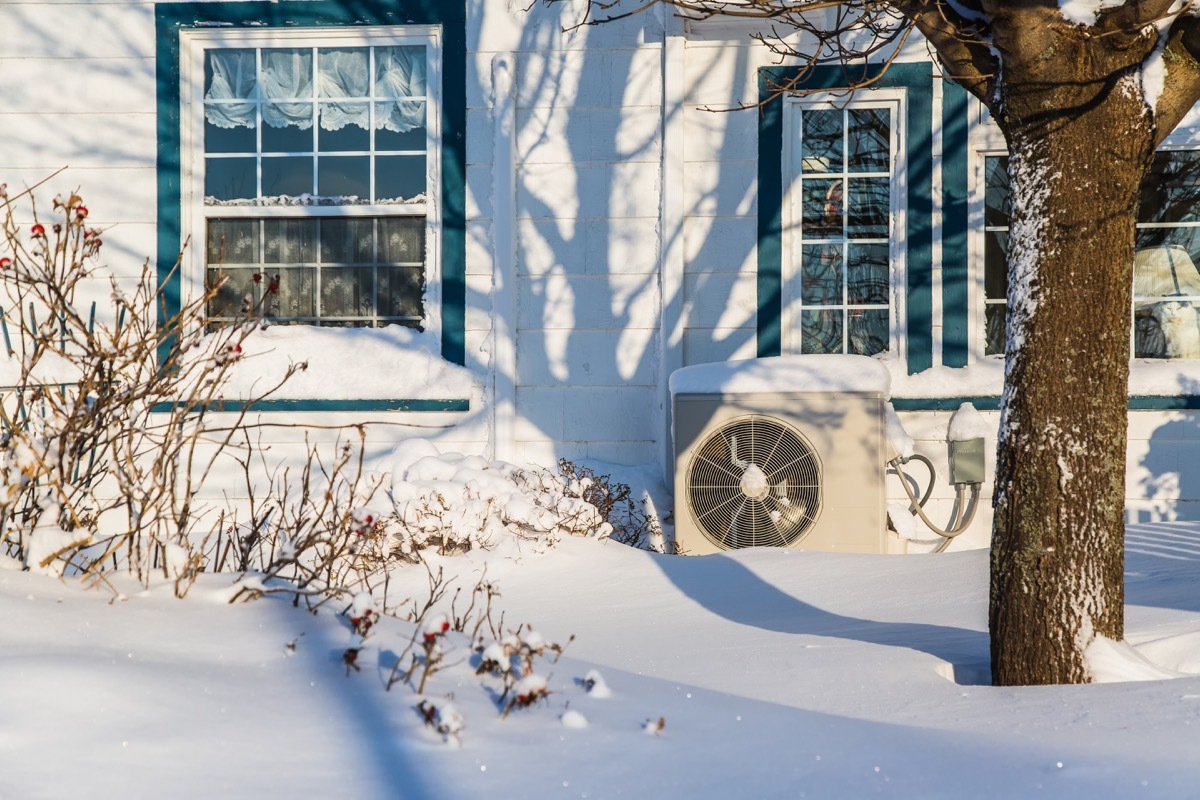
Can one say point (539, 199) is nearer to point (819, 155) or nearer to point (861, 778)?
point (819, 155)

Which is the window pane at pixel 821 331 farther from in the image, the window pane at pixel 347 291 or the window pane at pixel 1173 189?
the window pane at pixel 347 291

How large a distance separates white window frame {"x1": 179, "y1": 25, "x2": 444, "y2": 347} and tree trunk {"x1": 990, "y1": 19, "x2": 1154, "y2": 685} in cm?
498

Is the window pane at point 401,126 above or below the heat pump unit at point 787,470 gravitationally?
above

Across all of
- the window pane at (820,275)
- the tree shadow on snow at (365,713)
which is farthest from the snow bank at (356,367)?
the tree shadow on snow at (365,713)

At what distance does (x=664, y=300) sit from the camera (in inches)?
309

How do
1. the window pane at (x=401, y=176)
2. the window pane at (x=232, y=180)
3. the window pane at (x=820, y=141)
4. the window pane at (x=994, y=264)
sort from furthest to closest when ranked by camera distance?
1. the window pane at (x=232, y=180)
2. the window pane at (x=401, y=176)
3. the window pane at (x=820, y=141)
4. the window pane at (x=994, y=264)

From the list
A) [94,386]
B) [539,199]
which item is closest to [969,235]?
[539,199]

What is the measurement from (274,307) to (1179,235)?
5.74 metres

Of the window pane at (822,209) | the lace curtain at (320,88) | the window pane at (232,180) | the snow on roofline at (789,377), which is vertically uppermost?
the lace curtain at (320,88)

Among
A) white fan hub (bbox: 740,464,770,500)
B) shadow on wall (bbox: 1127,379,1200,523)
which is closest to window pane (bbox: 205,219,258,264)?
white fan hub (bbox: 740,464,770,500)

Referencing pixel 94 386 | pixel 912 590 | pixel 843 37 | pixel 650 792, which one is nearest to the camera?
pixel 650 792

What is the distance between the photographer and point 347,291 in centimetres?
833

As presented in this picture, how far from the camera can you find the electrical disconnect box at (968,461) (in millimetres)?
7484

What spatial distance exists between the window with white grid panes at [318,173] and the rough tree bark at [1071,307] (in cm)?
481
